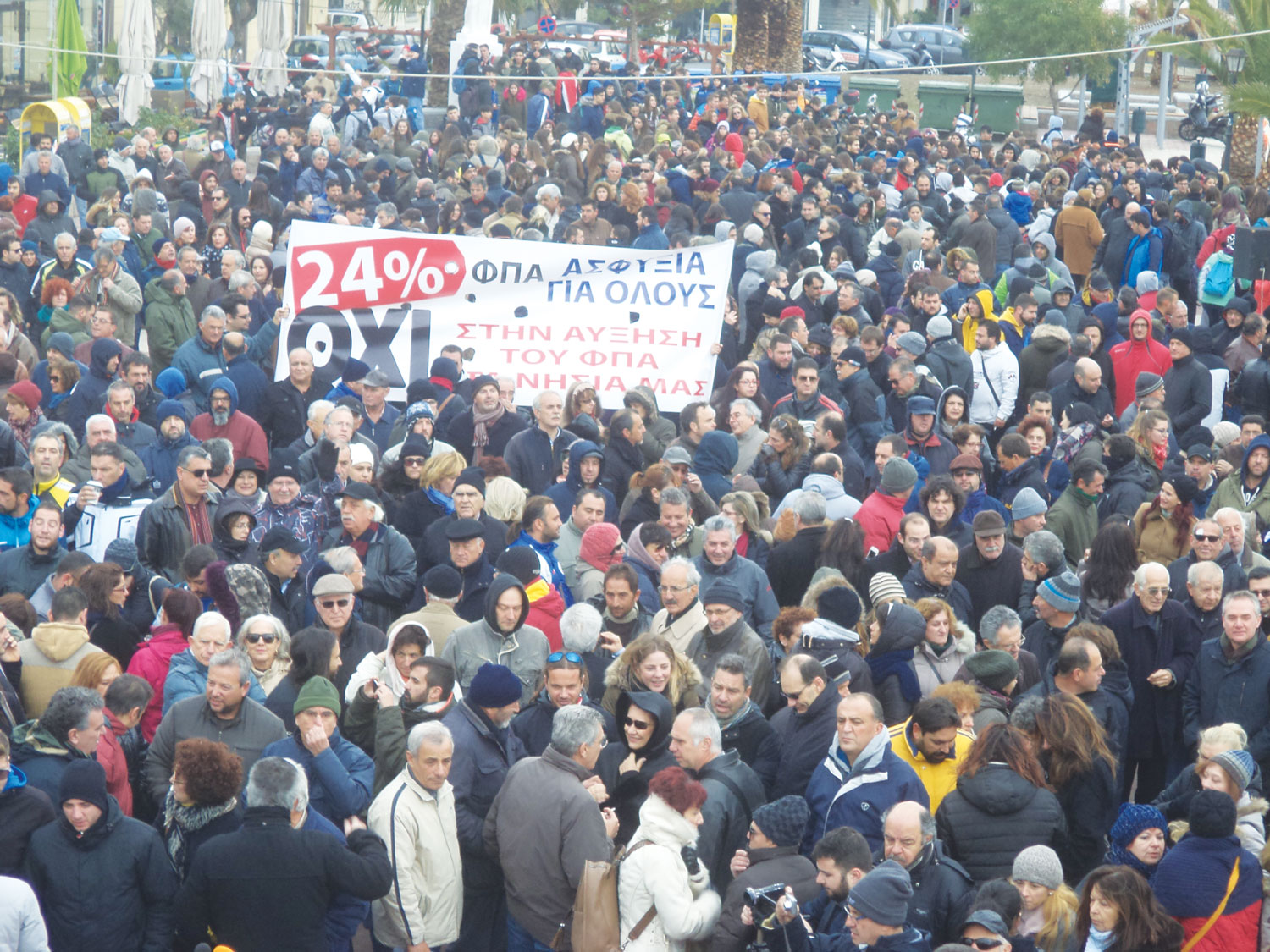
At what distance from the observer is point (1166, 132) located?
128 ft

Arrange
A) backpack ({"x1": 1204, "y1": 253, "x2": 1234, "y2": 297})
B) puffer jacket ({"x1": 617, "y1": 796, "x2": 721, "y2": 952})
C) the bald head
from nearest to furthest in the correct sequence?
puffer jacket ({"x1": 617, "y1": 796, "x2": 721, "y2": 952}) → the bald head → backpack ({"x1": 1204, "y1": 253, "x2": 1234, "y2": 297})

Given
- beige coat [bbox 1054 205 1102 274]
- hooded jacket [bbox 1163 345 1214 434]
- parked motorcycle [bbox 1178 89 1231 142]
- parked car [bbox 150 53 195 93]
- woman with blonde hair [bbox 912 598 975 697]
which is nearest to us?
woman with blonde hair [bbox 912 598 975 697]

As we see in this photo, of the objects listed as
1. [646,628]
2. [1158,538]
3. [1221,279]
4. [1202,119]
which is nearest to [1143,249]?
[1221,279]

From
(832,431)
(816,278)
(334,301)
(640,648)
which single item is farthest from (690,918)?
(816,278)

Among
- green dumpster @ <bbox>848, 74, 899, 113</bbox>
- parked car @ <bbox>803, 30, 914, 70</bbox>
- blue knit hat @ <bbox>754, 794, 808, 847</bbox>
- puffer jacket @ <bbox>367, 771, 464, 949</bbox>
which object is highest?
parked car @ <bbox>803, 30, 914, 70</bbox>

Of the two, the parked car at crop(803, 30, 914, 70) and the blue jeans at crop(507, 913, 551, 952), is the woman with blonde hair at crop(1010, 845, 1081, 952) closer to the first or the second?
the blue jeans at crop(507, 913, 551, 952)

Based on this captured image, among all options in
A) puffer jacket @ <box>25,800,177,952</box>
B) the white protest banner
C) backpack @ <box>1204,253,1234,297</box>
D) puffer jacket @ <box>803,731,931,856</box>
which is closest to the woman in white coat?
puffer jacket @ <box>803,731,931,856</box>

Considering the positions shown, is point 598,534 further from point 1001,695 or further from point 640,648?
point 1001,695

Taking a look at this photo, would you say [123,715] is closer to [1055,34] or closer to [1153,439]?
[1153,439]

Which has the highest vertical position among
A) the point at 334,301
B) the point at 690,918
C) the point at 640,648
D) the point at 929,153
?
the point at 929,153

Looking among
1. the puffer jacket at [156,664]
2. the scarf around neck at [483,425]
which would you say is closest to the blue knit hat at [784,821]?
the puffer jacket at [156,664]

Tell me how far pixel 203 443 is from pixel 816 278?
5685mm

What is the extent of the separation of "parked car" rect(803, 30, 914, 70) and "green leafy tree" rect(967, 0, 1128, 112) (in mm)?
8263

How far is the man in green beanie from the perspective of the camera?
5.54 meters
